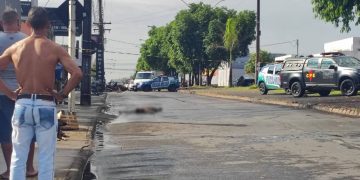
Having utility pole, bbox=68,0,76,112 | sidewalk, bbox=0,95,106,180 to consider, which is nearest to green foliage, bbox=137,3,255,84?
utility pole, bbox=68,0,76,112

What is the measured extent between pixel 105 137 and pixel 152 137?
107 centimetres

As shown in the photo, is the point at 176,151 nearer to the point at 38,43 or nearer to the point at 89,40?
the point at 38,43

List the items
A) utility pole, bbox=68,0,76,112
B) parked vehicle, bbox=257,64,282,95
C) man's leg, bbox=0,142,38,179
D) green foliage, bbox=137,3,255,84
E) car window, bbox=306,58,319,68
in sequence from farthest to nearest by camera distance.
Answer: green foliage, bbox=137,3,255,84 < parked vehicle, bbox=257,64,282,95 < car window, bbox=306,58,319,68 < utility pole, bbox=68,0,76,112 < man's leg, bbox=0,142,38,179

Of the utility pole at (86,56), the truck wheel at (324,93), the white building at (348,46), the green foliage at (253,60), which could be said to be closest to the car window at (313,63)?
the truck wheel at (324,93)

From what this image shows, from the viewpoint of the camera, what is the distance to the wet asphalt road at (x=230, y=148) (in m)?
8.28

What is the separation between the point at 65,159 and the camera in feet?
30.3

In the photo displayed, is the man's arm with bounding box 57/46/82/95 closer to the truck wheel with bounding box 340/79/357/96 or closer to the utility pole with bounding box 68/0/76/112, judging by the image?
the utility pole with bounding box 68/0/76/112

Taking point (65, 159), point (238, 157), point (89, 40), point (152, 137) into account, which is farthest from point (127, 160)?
point (89, 40)

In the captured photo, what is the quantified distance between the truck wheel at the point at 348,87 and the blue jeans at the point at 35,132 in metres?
20.7

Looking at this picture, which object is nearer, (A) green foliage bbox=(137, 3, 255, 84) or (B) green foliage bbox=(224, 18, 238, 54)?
(B) green foliage bbox=(224, 18, 238, 54)

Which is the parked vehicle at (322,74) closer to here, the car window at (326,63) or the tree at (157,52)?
the car window at (326,63)

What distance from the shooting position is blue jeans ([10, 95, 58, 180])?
540 centimetres

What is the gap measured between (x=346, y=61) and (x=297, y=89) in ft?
9.34

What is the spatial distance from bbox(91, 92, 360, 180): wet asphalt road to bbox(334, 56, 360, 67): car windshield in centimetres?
853
